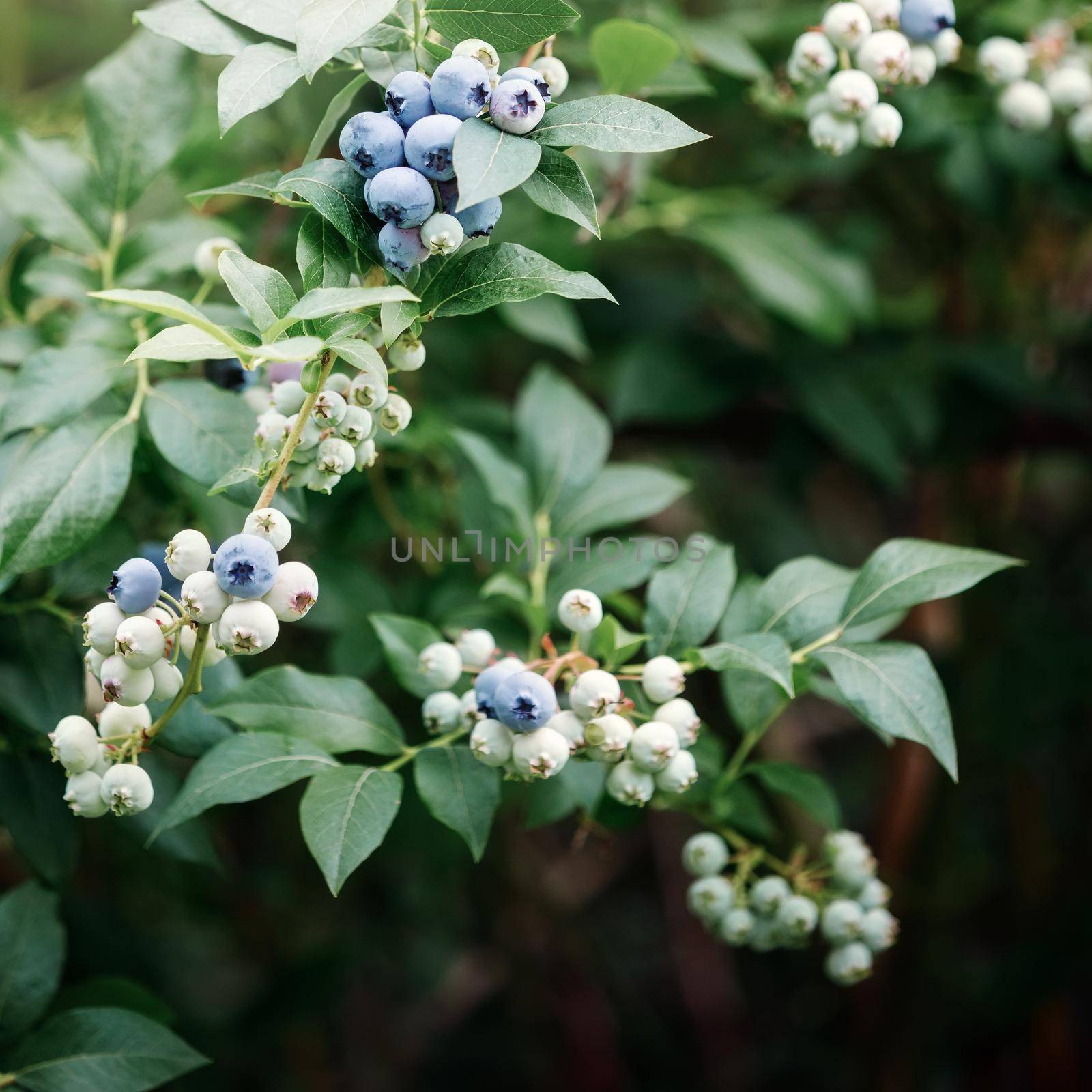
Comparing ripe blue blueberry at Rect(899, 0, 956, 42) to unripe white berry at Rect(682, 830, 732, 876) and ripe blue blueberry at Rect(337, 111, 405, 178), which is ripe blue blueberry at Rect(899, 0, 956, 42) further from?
unripe white berry at Rect(682, 830, 732, 876)

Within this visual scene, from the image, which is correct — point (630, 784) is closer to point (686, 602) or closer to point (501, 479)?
point (686, 602)

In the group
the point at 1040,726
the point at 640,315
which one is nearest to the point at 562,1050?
the point at 1040,726

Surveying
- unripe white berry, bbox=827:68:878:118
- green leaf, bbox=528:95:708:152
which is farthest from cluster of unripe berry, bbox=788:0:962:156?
green leaf, bbox=528:95:708:152

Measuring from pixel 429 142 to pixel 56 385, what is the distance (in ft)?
1.04

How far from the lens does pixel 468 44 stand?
0.56 m

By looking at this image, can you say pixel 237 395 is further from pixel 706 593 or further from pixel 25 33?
pixel 25 33

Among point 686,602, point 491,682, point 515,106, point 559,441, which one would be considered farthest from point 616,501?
point 515,106

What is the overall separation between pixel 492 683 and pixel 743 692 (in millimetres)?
226

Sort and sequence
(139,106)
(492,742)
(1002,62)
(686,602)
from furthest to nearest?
(1002,62) → (139,106) → (686,602) → (492,742)

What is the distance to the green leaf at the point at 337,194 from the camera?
527 millimetres

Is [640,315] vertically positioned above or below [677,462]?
above

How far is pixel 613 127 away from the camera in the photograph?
0.55m

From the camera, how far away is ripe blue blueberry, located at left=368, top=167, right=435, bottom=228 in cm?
52

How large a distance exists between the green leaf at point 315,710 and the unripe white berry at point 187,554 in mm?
127
